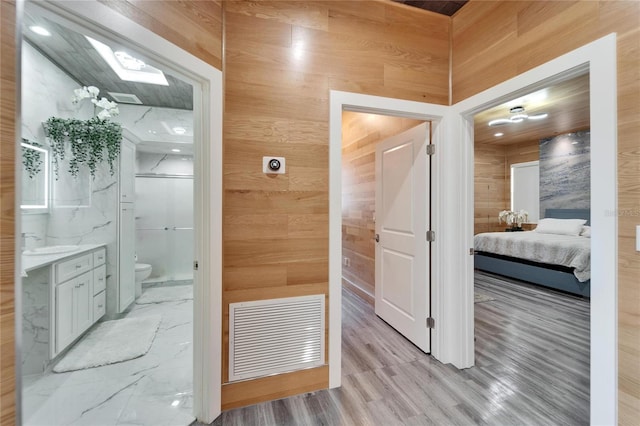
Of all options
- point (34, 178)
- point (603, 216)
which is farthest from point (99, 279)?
point (603, 216)

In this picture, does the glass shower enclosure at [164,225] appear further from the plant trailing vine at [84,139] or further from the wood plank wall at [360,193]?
the wood plank wall at [360,193]

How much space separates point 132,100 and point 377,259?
3.87 meters

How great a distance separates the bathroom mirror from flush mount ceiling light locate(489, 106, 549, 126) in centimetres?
581

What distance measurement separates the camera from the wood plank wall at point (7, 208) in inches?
33.9

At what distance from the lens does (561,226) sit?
5.23 m

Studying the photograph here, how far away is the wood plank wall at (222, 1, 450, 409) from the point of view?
177 cm

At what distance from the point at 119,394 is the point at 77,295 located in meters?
1.07

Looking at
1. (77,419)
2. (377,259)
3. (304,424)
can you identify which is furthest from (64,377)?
(377,259)

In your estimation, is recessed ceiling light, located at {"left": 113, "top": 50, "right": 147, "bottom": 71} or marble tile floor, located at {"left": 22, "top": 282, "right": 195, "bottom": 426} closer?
marble tile floor, located at {"left": 22, "top": 282, "right": 195, "bottom": 426}

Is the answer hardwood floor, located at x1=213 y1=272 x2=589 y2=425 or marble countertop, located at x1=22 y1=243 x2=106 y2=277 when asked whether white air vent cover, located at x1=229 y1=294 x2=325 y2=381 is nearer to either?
hardwood floor, located at x1=213 y1=272 x2=589 y2=425

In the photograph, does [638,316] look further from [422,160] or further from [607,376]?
[422,160]

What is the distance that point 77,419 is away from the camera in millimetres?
1685

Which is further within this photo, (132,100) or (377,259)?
(132,100)

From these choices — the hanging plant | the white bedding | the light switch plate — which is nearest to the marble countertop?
the hanging plant
